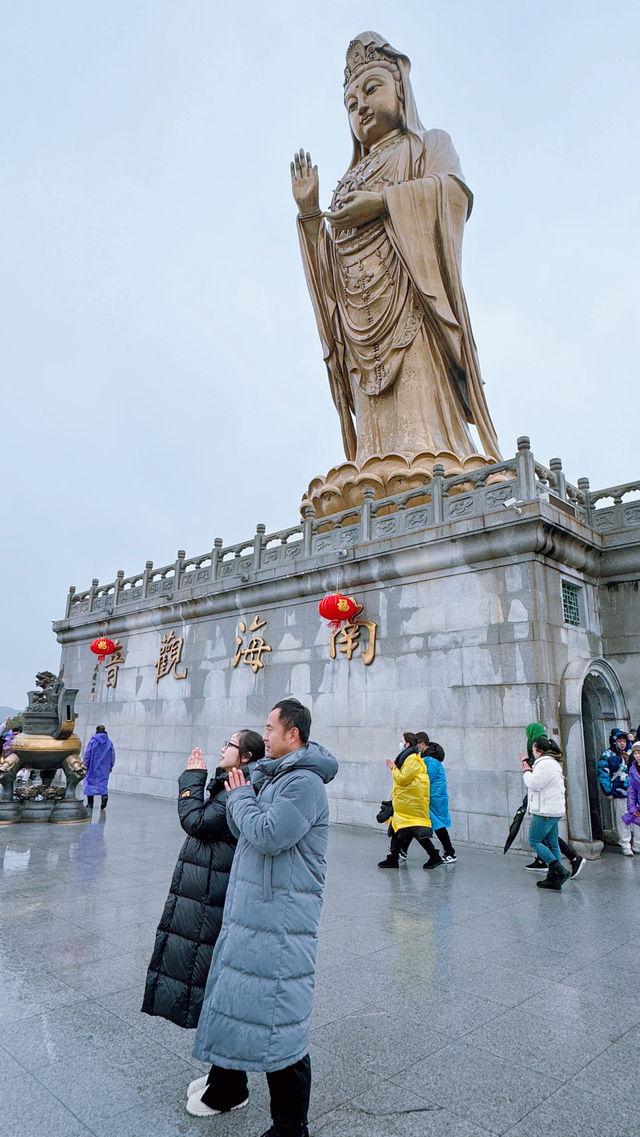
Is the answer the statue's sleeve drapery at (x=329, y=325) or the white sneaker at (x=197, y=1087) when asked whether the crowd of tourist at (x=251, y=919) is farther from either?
the statue's sleeve drapery at (x=329, y=325)

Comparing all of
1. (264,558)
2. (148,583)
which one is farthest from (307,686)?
(148,583)

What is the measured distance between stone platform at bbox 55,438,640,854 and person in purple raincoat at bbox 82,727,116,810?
6.50 ft

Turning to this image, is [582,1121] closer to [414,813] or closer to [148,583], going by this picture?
[414,813]

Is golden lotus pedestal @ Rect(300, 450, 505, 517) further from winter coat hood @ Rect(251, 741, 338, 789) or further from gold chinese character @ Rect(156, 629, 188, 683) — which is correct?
winter coat hood @ Rect(251, 741, 338, 789)

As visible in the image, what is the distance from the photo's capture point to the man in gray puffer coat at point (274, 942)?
6.55 feet

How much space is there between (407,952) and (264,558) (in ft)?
26.6

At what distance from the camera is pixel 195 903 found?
2.46 meters

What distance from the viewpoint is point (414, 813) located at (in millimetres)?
6117

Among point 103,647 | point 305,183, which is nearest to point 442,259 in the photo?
Result: point 305,183

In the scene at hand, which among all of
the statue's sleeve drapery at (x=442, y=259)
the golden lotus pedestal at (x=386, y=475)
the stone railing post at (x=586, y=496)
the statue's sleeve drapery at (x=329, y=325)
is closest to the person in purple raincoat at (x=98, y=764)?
the golden lotus pedestal at (x=386, y=475)

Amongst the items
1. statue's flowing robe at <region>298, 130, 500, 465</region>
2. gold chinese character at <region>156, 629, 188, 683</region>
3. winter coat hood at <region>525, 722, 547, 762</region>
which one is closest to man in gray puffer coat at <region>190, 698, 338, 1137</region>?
winter coat hood at <region>525, 722, 547, 762</region>

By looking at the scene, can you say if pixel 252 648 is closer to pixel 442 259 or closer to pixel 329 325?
pixel 329 325

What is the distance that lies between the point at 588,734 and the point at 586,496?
11.4ft

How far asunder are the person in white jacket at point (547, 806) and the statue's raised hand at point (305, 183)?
13316 mm
